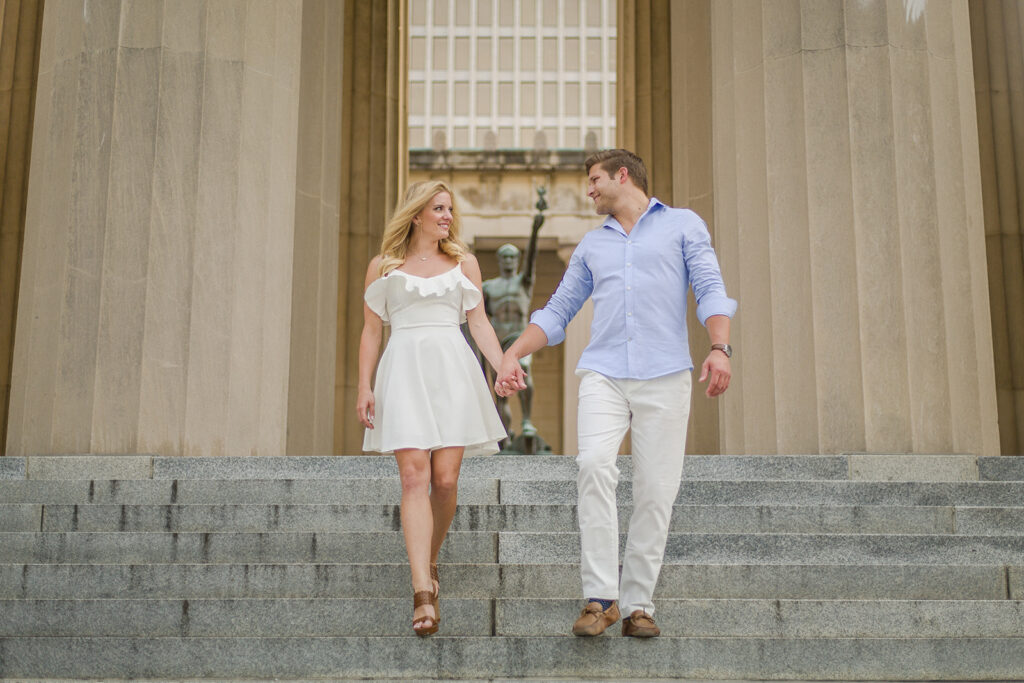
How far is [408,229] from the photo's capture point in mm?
5777

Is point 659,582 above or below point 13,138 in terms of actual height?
below

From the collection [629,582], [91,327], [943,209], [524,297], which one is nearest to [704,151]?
[524,297]

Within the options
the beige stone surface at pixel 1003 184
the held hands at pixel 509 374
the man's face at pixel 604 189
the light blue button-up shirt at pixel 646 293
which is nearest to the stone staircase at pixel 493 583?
the held hands at pixel 509 374

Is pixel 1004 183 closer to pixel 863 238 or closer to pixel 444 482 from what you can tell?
pixel 863 238

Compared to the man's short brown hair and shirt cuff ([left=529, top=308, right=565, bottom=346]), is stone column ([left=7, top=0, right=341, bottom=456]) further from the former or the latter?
the man's short brown hair

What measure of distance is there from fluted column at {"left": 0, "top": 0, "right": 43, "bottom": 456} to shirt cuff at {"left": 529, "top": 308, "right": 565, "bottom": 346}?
10.6m

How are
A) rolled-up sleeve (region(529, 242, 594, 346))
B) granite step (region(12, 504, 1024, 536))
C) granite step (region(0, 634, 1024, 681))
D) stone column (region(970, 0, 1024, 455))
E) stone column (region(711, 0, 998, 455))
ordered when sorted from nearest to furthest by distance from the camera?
granite step (region(0, 634, 1024, 681)), rolled-up sleeve (region(529, 242, 594, 346)), granite step (region(12, 504, 1024, 536)), stone column (region(711, 0, 998, 455)), stone column (region(970, 0, 1024, 455))

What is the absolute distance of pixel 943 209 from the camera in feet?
32.2

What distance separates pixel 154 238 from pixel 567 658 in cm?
634

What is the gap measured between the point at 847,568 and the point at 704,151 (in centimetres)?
946

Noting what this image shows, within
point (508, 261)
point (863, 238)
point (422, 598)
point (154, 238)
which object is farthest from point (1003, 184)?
point (422, 598)

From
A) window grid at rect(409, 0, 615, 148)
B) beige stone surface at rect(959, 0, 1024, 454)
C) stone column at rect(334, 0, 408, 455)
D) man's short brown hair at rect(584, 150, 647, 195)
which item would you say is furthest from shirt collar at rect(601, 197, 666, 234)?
window grid at rect(409, 0, 615, 148)

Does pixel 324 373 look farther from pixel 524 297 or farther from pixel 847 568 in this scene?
pixel 847 568

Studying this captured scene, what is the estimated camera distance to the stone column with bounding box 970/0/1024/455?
13633mm
